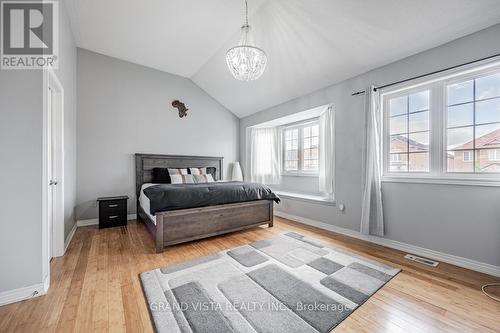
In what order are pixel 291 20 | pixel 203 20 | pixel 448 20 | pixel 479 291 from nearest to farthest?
pixel 479 291
pixel 448 20
pixel 291 20
pixel 203 20

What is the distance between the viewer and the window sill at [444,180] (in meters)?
1.98

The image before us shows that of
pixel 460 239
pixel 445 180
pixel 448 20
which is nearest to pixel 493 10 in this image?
pixel 448 20

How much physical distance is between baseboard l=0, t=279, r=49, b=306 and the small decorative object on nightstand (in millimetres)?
1881

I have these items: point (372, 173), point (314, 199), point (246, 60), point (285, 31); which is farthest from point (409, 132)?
point (246, 60)

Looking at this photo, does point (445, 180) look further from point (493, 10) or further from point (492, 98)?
point (493, 10)

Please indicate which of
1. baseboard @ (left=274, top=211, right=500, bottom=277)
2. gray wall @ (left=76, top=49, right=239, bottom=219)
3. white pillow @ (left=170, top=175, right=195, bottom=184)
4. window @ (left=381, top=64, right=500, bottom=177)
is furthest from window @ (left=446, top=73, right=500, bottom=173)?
gray wall @ (left=76, top=49, right=239, bottom=219)

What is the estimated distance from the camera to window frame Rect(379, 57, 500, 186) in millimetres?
2035

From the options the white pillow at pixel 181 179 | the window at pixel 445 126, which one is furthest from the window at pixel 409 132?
the white pillow at pixel 181 179

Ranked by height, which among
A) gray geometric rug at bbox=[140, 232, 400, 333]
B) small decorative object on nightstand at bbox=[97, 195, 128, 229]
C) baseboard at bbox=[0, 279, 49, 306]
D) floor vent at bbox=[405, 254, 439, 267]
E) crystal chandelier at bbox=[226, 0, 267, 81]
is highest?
crystal chandelier at bbox=[226, 0, 267, 81]

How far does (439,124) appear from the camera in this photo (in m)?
2.33

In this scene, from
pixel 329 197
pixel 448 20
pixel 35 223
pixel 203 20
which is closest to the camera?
pixel 35 223

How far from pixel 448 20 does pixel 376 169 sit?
1641 millimetres

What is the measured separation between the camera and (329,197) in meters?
3.45

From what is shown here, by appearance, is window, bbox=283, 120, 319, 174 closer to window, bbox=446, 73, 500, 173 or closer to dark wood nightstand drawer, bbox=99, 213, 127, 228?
window, bbox=446, 73, 500, 173
